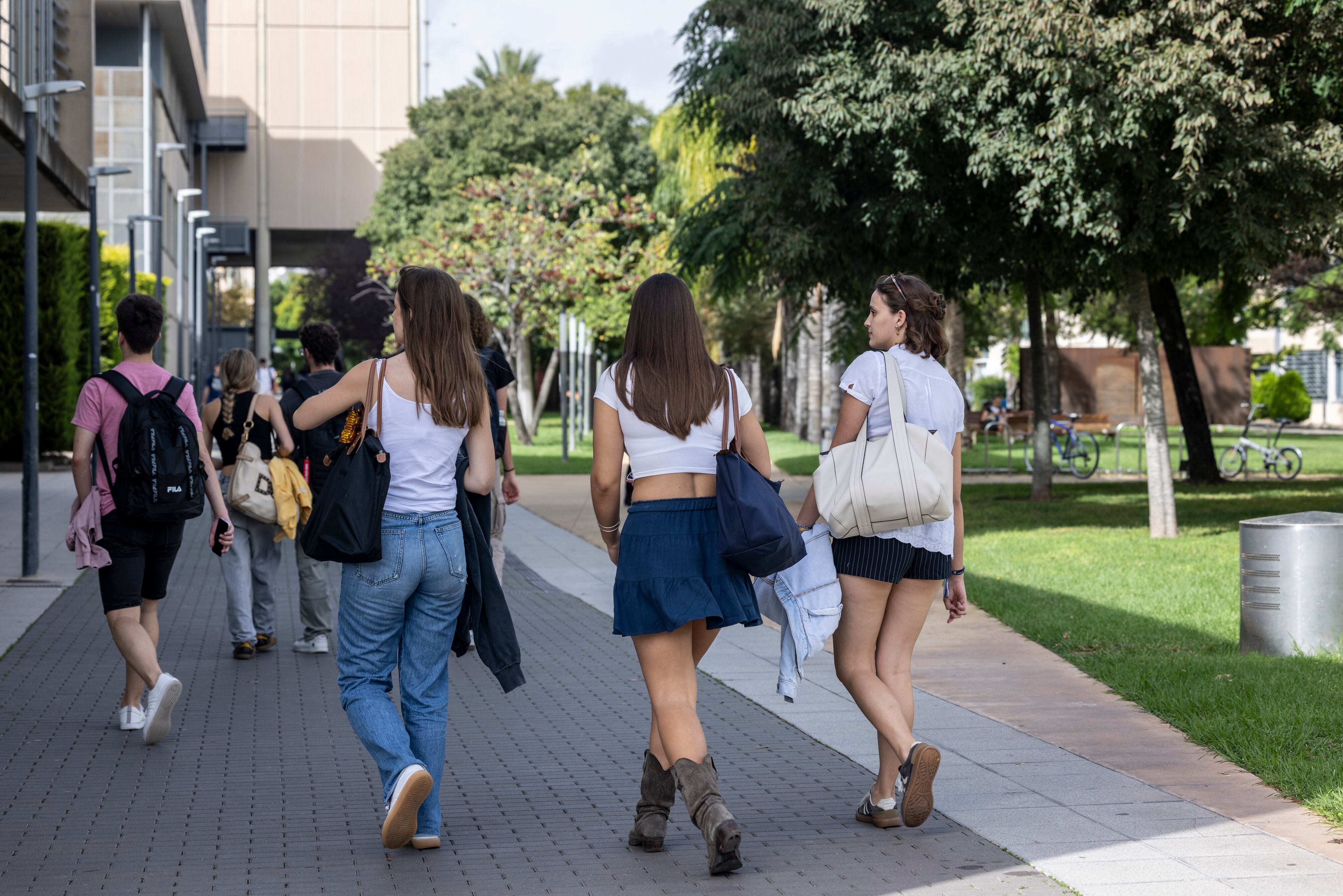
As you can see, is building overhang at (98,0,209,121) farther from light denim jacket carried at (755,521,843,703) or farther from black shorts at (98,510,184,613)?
light denim jacket carried at (755,521,843,703)

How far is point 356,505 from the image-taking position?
4.30 m

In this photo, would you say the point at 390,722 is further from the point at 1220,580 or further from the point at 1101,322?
the point at 1101,322

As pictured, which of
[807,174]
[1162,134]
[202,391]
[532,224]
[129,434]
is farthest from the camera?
[532,224]

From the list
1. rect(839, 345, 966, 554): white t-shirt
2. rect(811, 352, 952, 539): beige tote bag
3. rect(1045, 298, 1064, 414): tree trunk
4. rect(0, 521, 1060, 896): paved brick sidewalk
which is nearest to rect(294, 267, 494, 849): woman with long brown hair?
rect(0, 521, 1060, 896): paved brick sidewalk

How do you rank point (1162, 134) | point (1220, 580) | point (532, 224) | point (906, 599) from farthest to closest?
1. point (532, 224)
2. point (1162, 134)
3. point (1220, 580)
4. point (906, 599)

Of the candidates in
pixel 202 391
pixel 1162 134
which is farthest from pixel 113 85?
pixel 1162 134

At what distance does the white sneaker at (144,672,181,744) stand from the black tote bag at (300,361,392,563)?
1801 millimetres

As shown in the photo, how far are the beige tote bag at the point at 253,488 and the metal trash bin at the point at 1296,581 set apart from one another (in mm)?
5223

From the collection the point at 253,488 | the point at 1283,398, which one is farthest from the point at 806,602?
the point at 1283,398

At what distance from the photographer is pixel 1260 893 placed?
13.3ft

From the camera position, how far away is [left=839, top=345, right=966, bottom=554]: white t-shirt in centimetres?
458

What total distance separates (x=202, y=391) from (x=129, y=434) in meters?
29.3

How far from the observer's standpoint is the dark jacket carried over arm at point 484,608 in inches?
180

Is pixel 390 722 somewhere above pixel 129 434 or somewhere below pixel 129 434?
below
